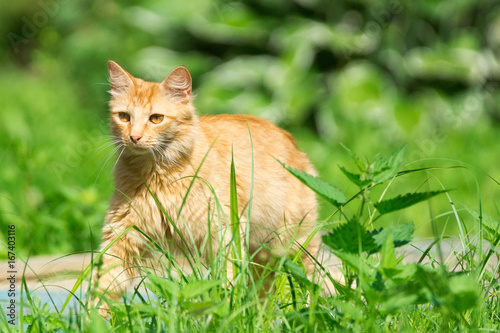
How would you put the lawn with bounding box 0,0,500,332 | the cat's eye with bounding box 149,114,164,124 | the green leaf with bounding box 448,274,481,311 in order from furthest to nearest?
the lawn with bounding box 0,0,500,332, the cat's eye with bounding box 149,114,164,124, the green leaf with bounding box 448,274,481,311

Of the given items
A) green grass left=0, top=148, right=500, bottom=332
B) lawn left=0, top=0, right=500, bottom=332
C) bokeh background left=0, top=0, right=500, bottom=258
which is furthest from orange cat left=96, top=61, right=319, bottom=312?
bokeh background left=0, top=0, right=500, bottom=258

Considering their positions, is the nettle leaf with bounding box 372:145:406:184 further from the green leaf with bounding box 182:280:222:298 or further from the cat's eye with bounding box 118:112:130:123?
the cat's eye with bounding box 118:112:130:123

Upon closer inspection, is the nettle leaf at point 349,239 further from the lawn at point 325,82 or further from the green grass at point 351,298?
the lawn at point 325,82

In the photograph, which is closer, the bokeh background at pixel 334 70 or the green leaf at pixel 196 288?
the green leaf at pixel 196 288

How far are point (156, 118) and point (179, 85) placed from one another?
0.54ft

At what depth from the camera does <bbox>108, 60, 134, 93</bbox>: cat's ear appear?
8.62 ft

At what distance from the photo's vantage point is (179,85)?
2.61 m

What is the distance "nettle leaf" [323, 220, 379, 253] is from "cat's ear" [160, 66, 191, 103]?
1.03 metres

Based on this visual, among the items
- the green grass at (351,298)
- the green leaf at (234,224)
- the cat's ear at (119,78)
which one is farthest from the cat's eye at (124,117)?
the green grass at (351,298)

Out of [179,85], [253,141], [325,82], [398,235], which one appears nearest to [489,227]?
[398,235]

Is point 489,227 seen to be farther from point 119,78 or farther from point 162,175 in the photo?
point 119,78

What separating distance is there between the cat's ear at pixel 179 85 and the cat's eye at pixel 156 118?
0.12 meters

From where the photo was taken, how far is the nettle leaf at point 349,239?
71.3 inches

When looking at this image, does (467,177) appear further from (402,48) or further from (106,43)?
(106,43)
